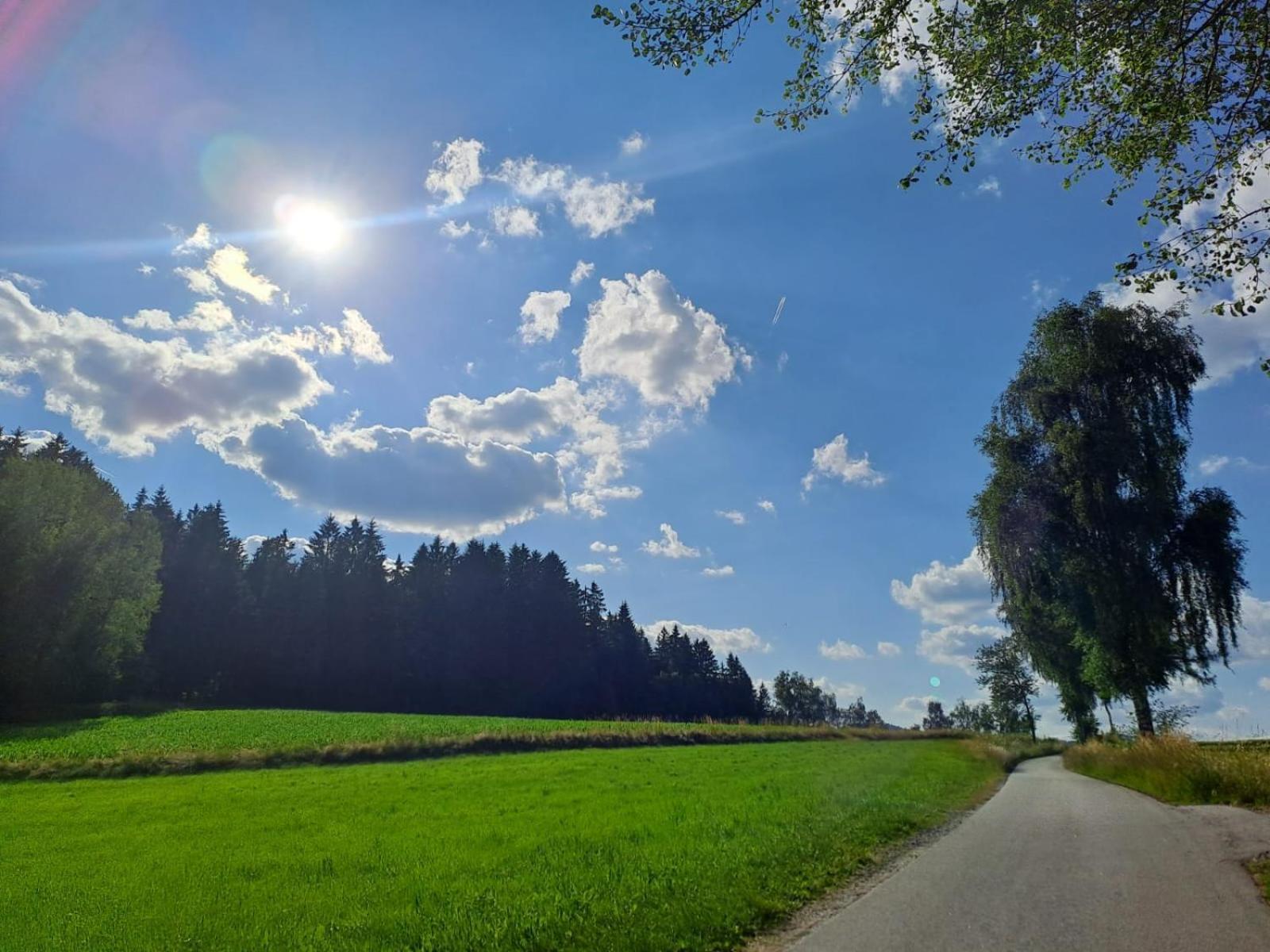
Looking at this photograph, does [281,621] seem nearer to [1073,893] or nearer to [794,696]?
[1073,893]

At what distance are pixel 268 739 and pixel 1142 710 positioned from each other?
119ft

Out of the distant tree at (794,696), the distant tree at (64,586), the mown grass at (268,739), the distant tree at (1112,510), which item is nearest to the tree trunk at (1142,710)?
the distant tree at (1112,510)

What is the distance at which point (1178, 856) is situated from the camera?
9.60m

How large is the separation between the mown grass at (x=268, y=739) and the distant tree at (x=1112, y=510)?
23962 mm

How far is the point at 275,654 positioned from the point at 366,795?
221ft

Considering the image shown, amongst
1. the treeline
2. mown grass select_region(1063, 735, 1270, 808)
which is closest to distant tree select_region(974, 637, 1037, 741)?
the treeline

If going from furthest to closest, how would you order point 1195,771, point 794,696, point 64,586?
1. point 794,696
2. point 64,586
3. point 1195,771

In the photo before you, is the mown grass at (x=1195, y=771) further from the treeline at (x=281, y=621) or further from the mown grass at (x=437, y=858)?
the treeline at (x=281, y=621)

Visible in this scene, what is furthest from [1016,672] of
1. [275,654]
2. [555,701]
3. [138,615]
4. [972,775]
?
[138,615]

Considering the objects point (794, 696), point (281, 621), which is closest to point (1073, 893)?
point (281, 621)

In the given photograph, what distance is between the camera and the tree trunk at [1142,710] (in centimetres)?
2458

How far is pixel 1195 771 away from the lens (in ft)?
54.7

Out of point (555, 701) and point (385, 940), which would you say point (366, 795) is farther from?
point (555, 701)

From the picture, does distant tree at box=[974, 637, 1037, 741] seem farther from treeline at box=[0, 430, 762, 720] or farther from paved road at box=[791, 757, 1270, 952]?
paved road at box=[791, 757, 1270, 952]
